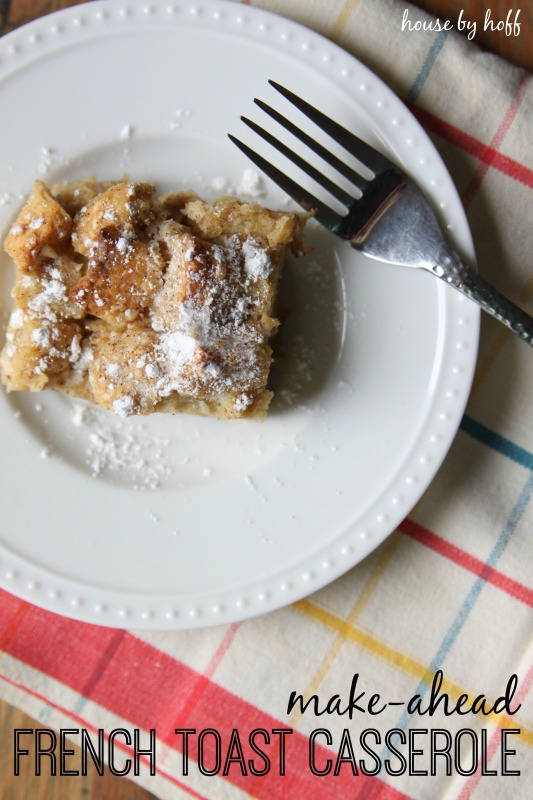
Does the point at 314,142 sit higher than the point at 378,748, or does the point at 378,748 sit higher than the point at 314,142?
the point at 314,142

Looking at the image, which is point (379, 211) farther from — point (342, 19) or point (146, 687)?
point (146, 687)

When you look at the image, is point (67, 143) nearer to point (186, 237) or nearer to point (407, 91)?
point (186, 237)

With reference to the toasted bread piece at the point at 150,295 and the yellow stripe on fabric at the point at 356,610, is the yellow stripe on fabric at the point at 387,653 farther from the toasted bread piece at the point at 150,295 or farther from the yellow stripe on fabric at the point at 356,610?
the toasted bread piece at the point at 150,295

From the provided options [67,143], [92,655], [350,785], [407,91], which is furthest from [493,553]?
[67,143]

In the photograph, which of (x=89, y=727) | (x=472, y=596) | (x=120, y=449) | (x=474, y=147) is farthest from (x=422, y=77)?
(x=89, y=727)

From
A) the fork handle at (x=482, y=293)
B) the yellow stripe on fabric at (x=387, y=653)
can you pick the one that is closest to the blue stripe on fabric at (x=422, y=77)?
the fork handle at (x=482, y=293)

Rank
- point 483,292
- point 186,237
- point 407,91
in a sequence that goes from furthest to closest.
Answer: point 407,91, point 483,292, point 186,237

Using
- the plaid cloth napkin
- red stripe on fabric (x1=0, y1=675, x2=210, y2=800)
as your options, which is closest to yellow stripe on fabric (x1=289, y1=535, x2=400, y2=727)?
the plaid cloth napkin
